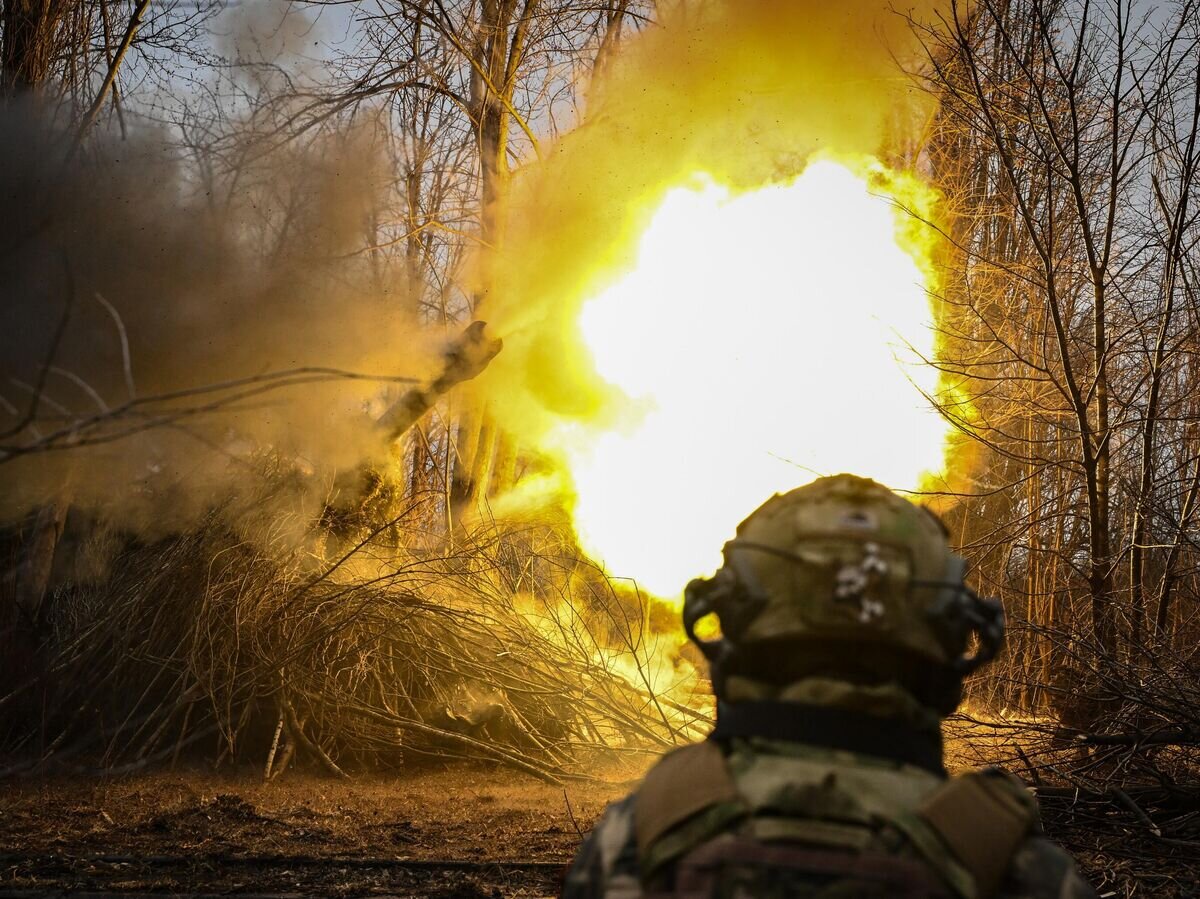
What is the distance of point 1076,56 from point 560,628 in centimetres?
564

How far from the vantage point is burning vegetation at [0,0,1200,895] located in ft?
24.8

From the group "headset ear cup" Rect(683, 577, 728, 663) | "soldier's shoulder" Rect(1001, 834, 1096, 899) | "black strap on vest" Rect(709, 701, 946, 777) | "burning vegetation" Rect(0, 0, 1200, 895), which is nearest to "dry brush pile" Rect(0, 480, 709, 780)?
"burning vegetation" Rect(0, 0, 1200, 895)

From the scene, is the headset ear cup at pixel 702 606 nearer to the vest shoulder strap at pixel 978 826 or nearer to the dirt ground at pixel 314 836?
the vest shoulder strap at pixel 978 826

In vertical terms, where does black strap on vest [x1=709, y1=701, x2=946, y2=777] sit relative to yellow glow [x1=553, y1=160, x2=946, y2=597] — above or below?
below

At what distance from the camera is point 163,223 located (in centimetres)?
917

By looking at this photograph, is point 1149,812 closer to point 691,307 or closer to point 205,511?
point 691,307

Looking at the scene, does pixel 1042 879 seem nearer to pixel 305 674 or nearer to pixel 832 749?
pixel 832 749

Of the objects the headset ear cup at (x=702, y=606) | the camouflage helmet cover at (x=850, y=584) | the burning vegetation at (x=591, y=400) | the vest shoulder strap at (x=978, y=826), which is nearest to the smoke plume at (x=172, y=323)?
the burning vegetation at (x=591, y=400)

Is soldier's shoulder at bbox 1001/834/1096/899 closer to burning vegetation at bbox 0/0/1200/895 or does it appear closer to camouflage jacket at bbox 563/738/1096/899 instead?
camouflage jacket at bbox 563/738/1096/899

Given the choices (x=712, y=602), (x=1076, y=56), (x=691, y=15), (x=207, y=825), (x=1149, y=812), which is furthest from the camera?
(x=691, y=15)

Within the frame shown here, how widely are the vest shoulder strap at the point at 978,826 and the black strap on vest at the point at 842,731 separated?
108mm

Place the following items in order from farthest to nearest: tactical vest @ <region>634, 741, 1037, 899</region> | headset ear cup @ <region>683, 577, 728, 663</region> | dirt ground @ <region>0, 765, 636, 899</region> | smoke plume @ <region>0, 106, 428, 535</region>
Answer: smoke plume @ <region>0, 106, 428, 535</region>
dirt ground @ <region>0, 765, 636, 899</region>
headset ear cup @ <region>683, 577, 728, 663</region>
tactical vest @ <region>634, 741, 1037, 899</region>

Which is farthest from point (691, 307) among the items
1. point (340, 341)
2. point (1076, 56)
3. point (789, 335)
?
point (1076, 56)

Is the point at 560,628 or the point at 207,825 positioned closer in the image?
the point at 207,825
